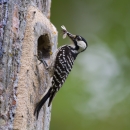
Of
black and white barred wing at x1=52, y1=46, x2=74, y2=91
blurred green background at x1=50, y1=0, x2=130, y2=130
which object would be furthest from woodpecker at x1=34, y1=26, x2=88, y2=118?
blurred green background at x1=50, y1=0, x2=130, y2=130

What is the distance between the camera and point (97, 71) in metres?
7.12

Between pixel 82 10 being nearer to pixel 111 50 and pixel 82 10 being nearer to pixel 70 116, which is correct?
pixel 111 50

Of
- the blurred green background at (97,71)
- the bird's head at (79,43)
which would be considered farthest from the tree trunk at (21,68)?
the blurred green background at (97,71)

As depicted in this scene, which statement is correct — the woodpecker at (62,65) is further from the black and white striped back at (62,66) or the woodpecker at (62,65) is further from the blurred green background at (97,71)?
the blurred green background at (97,71)

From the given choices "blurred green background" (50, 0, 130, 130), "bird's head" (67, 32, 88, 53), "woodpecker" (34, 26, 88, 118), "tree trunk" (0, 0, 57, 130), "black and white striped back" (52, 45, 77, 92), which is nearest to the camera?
"tree trunk" (0, 0, 57, 130)

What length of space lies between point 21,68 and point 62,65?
675 mm

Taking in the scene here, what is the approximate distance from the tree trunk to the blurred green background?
2323mm

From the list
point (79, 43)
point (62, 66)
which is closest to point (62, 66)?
point (62, 66)

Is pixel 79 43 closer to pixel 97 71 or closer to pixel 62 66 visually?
pixel 62 66

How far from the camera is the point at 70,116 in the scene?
21.3 ft

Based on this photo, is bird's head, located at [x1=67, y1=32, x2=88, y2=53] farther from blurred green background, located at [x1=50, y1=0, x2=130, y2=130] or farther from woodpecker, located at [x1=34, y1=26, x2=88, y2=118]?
blurred green background, located at [x1=50, y1=0, x2=130, y2=130]

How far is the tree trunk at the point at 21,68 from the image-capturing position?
3.48 meters

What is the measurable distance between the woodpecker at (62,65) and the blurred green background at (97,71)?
1.59 m

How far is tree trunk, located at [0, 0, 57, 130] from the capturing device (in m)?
3.48
